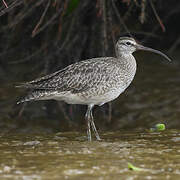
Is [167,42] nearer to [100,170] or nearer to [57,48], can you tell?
[57,48]

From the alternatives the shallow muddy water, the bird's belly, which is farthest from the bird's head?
the shallow muddy water

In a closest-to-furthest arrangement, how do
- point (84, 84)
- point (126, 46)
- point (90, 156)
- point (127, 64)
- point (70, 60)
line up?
1. point (90, 156)
2. point (84, 84)
3. point (127, 64)
4. point (126, 46)
5. point (70, 60)

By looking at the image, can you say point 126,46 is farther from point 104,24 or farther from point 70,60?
point 70,60

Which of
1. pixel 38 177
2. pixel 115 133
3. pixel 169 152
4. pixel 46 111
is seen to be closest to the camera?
pixel 38 177

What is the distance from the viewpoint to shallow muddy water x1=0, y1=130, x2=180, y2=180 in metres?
5.00

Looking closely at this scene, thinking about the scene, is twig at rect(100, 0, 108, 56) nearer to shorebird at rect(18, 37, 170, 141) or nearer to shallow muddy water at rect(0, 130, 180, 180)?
shorebird at rect(18, 37, 170, 141)

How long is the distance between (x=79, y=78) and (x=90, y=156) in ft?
5.93

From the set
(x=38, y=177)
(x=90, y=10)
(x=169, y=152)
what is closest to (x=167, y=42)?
(x=90, y=10)

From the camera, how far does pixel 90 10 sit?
9.28 m

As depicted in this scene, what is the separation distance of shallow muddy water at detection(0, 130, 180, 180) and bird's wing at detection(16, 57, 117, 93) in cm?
80

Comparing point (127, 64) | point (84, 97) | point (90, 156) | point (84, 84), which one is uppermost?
point (127, 64)

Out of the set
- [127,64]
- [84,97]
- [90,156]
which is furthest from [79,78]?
[90,156]

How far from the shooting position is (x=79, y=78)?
24.3 ft

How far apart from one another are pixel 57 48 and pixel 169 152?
11.8 feet
